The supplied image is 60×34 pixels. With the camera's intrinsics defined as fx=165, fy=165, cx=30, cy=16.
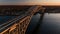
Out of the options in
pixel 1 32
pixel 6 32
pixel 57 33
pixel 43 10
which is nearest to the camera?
pixel 1 32

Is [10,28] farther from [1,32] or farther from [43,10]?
[43,10]

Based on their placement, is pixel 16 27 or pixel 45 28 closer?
pixel 16 27

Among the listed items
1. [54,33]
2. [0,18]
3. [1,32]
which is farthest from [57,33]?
[1,32]

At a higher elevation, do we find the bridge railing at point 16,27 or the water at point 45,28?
the bridge railing at point 16,27

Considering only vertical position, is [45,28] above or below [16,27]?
below

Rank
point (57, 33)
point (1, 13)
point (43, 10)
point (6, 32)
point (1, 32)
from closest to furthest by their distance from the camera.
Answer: point (1, 32) < point (6, 32) < point (57, 33) < point (1, 13) < point (43, 10)

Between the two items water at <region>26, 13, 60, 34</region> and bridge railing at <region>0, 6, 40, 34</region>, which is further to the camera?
water at <region>26, 13, 60, 34</region>

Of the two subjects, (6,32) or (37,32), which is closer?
(6,32)

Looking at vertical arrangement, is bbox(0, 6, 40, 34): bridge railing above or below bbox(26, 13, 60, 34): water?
above

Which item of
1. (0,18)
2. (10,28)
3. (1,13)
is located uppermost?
(10,28)

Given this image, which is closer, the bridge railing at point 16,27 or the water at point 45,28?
the bridge railing at point 16,27

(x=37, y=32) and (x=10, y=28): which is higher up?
(x=10, y=28)
